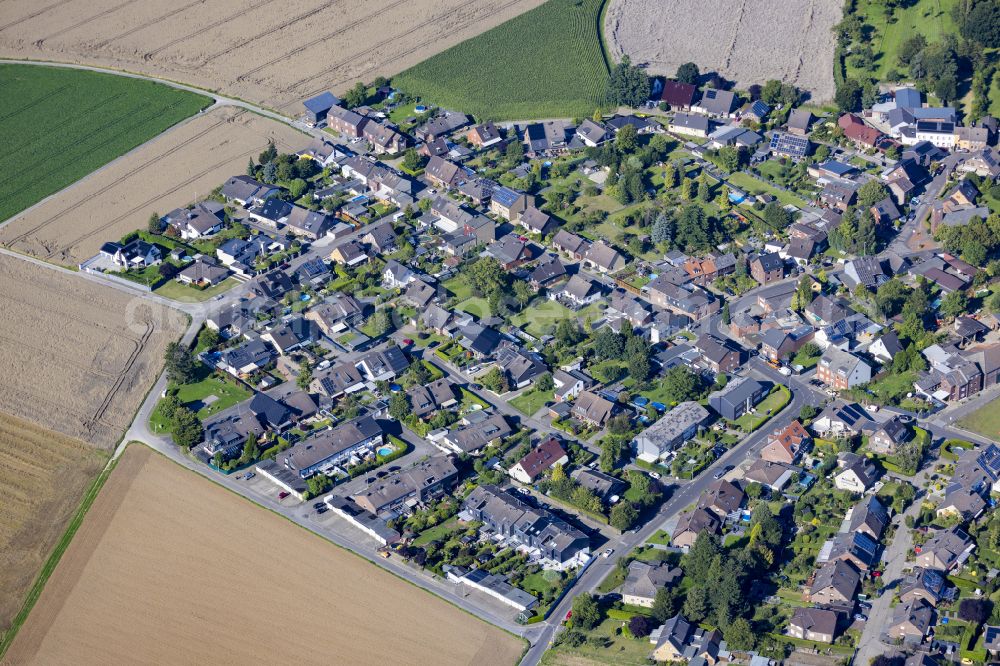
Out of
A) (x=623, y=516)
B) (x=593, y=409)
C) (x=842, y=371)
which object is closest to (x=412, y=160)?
(x=593, y=409)

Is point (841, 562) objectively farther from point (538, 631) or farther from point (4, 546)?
point (4, 546)

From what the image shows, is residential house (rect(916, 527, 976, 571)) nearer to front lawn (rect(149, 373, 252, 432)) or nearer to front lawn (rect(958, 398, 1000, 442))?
front lawn (rect(958, 398, 1000, 442))

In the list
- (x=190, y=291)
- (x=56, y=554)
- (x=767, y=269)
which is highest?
(x=767, y=269)

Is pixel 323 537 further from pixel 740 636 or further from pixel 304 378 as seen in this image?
pixel 740 636

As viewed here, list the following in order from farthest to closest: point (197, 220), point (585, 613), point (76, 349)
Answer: point (197, 220) → point (76, 349) → point (585, 613)

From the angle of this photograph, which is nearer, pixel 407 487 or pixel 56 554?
pixel 56 554

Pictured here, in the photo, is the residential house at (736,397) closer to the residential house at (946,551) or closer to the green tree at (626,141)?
the residential house at (946,551)

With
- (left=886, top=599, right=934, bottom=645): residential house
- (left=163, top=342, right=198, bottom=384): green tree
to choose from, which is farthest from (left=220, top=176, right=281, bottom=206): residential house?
(left=886, top=599, right=934, bottom=645): residential house
